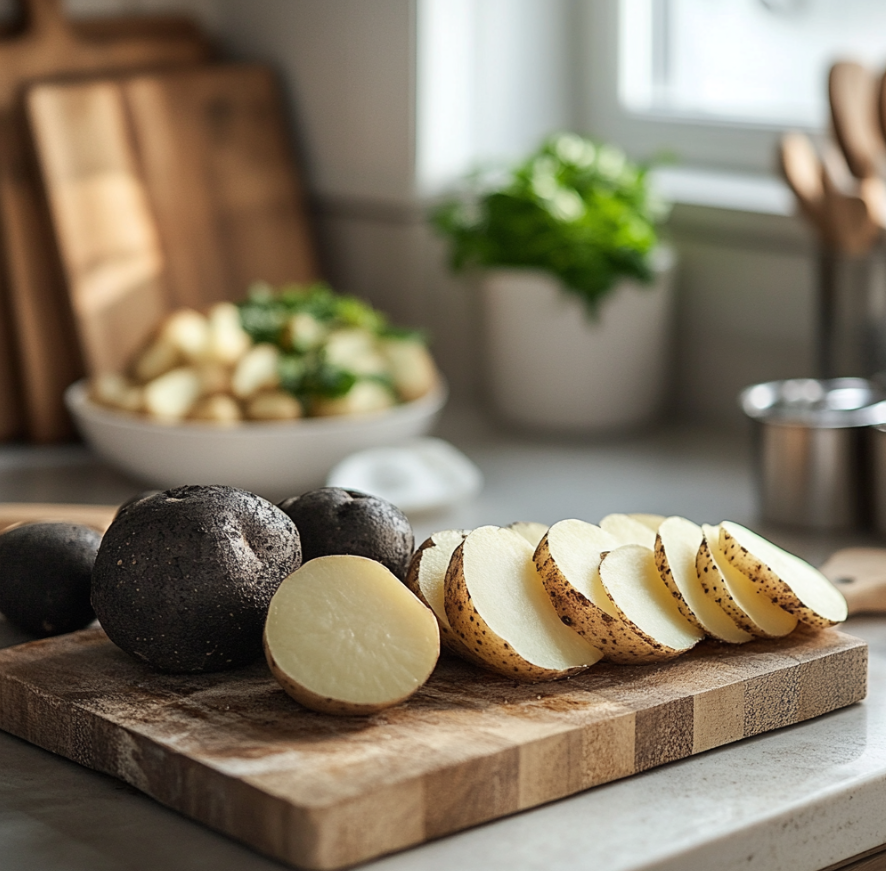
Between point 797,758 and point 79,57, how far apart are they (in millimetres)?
1445

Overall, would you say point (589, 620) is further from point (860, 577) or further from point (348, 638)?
point (860, 577)

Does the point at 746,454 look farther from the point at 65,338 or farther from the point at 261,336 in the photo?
the point at 65,338

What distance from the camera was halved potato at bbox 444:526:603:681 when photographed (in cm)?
77

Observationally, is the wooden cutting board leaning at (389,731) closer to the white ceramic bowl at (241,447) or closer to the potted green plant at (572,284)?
the white ceramic bowl at (241,447)

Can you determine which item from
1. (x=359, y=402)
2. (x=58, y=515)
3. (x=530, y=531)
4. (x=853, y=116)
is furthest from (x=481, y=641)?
(x=853, y=116)

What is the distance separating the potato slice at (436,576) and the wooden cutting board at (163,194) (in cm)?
98

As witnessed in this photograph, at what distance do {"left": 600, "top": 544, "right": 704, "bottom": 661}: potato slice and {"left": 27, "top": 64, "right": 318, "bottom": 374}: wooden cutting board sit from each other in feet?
3.45

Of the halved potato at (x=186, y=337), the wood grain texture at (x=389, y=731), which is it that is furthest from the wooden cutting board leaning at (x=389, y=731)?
the halved potato at (x=186, y=337)

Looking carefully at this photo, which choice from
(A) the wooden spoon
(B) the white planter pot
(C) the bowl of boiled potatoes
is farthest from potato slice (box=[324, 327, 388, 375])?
(A) the wooden spoon

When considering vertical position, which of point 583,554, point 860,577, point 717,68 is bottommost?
point 860,577

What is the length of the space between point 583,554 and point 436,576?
88 mm

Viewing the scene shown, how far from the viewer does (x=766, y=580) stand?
2.78 feet

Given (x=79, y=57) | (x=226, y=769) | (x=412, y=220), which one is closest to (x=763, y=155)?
(x=412, y=220)

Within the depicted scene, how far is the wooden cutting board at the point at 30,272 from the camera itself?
5.77ft
